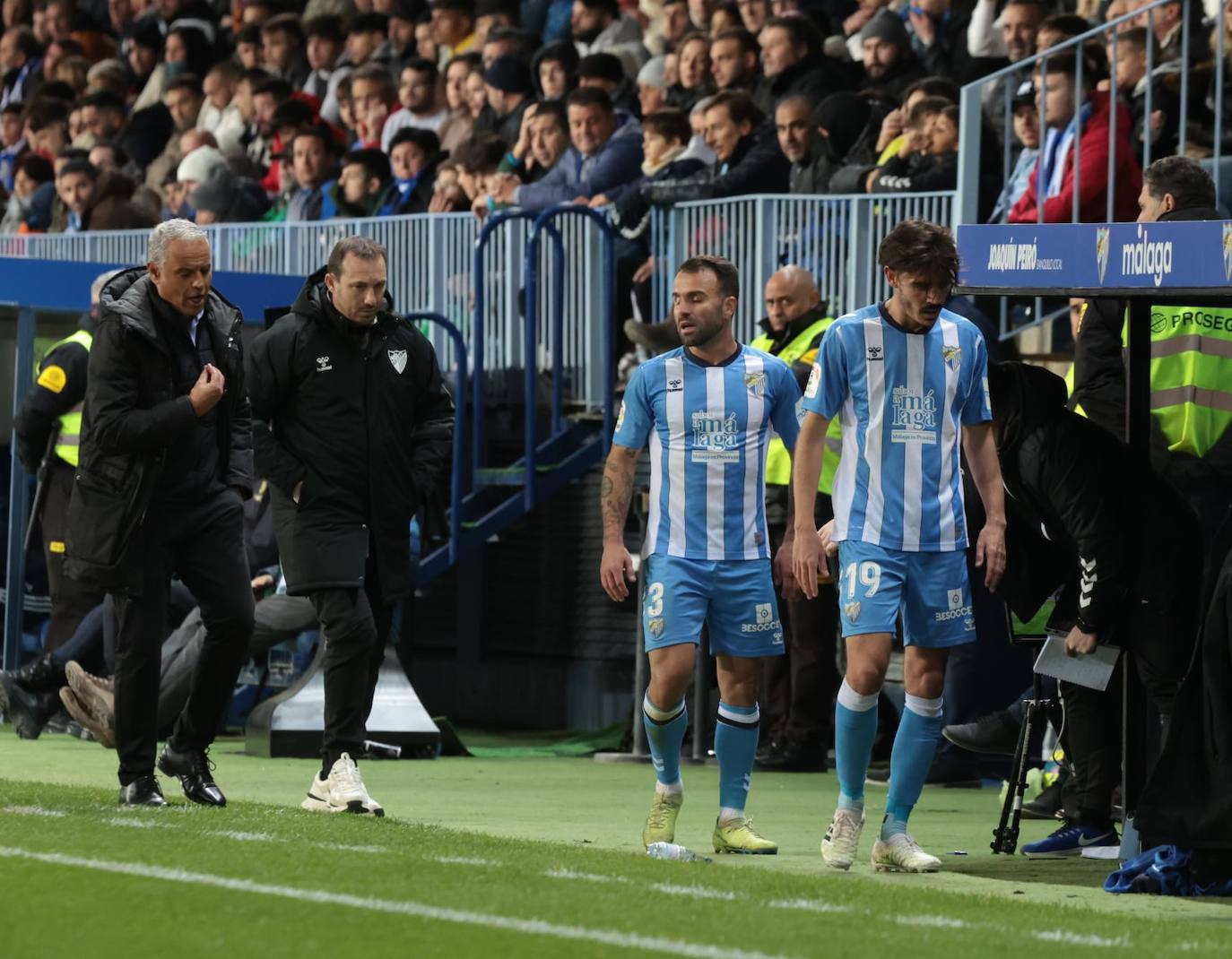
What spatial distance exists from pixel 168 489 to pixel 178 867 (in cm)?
220

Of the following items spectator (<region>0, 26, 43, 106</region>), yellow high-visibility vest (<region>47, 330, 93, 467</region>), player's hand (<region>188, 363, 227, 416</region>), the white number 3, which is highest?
spectator (<region>0, 26, 43, 106</region>)

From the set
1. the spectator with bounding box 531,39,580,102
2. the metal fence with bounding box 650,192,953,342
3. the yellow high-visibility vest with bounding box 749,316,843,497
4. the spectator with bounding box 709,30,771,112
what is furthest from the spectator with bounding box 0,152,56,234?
the yellow high-visibility vest with bounding box 749,316,843,497

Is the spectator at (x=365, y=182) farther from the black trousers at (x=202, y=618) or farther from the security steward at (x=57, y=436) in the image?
the black trousers at (x=202, y=618)

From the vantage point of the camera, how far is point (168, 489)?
894 cm

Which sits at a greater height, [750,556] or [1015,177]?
[1015,177]

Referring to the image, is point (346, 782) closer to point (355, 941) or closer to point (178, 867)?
point (178, 867)

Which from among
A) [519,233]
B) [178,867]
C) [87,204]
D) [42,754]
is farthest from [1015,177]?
[87,204]

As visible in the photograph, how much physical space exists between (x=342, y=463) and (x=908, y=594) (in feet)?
7.54

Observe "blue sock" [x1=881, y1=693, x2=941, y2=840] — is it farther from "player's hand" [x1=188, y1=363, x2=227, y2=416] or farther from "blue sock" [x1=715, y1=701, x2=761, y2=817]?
"player's hand" [x1=188, y1=363, x2=227, y2=416]

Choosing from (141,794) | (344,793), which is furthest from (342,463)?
(141,794)

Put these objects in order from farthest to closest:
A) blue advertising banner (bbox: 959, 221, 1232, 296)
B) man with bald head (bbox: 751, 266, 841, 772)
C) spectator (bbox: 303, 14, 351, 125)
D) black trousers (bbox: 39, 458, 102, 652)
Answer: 1. spectator (bbox: 303, 14, 351, 125)
2. black trousers (bbox: 39, 458, 102, 652)
3. man with bald head (bbox: 751, 266, 841, 772)
4. blue advertising banner (bbox: 959, 221, 1232, 296)

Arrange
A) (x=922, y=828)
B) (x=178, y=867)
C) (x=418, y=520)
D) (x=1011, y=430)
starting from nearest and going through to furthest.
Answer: (x=178, y=867)
(x=1011, y=430)
(x=922, y=828)
(x=418, y=520)

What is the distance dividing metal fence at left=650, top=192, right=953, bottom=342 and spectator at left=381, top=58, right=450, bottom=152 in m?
4.83

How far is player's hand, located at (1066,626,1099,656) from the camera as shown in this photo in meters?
8.15
